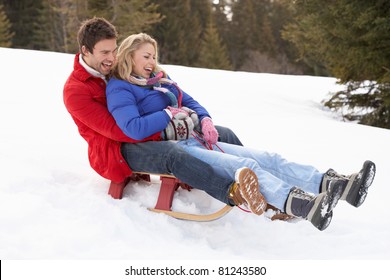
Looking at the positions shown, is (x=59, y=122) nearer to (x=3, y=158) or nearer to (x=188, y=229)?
(x=3, y=158)

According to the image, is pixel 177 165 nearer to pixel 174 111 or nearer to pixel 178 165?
pixel 178 165

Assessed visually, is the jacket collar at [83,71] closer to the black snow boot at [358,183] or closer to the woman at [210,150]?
the woman at [210,150]

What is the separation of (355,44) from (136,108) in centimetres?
567

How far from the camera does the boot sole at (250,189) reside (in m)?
2.91

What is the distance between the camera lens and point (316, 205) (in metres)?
2.84

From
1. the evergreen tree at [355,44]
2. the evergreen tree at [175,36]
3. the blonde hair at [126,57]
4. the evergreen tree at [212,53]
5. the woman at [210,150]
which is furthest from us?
the evergreen tree at [212,53]

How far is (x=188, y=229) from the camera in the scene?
3320 millimetres

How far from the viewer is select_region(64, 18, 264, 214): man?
3246mm

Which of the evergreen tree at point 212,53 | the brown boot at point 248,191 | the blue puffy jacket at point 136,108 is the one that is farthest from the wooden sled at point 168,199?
the evergreen tree at point 212,53

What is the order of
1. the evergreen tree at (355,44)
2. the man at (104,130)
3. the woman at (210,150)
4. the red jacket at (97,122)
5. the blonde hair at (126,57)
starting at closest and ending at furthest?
the woman at (210,150) → the man at (104,130) → the red jacket at (97,122) → the blonde hair at (126,57) → the evergreen tree at (355,44)

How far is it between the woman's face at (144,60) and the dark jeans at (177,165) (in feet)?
1.87

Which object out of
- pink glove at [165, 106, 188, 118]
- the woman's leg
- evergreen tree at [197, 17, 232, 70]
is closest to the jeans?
pink glove at [165, 106, 188, 118]

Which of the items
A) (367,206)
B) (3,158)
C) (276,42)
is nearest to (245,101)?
(367,206)

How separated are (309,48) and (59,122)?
5.71 metres
